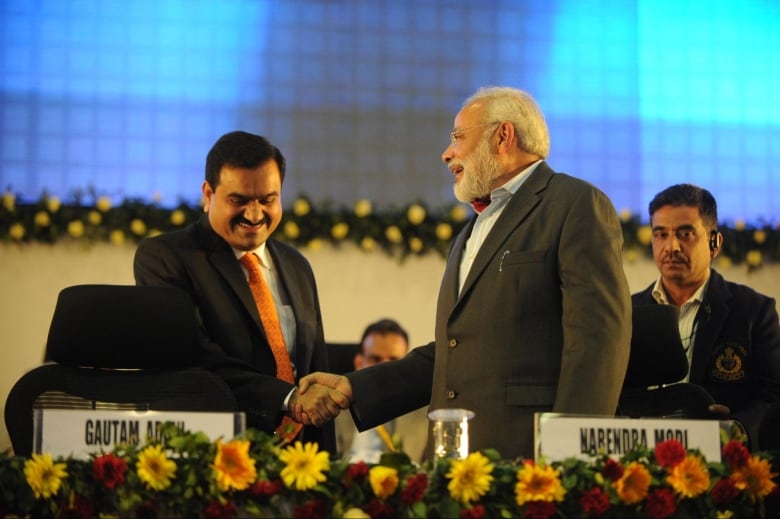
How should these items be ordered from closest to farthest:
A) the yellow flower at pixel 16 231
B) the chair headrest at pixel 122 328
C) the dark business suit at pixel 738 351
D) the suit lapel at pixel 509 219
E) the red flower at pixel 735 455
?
1. the red flower at pixel 735 455
2. the chair headrest at pixel 122 328
3. the suit lapel at pixel 509 219
4. the dark business suit at pixel 738 351
5. the yellow flower at pixel 16 231

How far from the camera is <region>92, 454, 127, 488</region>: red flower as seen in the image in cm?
233

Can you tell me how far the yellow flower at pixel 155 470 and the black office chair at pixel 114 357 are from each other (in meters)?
0.69

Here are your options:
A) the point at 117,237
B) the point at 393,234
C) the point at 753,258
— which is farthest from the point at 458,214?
the point at 117,237

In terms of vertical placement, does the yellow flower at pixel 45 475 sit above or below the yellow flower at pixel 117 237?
below

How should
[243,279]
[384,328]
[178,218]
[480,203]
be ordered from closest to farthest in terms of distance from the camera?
[480,203], [243,279], [384,328], [178,218]

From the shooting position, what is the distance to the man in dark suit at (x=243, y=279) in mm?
3539

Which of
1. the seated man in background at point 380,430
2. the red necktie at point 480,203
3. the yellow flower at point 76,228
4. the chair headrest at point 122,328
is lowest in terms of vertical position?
the seated man in background at point 380,430

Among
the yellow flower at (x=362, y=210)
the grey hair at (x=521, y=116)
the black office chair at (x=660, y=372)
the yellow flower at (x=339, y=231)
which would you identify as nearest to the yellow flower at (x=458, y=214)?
the yellow flower at (x=362, y=210)

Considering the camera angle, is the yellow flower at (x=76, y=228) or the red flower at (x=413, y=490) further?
the yellow flower at (x=76, y=228)

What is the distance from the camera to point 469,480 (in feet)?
7.64

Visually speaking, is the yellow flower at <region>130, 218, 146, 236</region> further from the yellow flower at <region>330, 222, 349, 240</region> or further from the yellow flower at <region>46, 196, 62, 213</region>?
the yellow flower at <region>330, 222, 349, 240</region>

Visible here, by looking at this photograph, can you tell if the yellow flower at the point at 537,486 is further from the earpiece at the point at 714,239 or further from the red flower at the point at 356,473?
the earpiece at the point at 714,239

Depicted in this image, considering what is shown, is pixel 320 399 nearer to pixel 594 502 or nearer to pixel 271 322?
pixel 271 322

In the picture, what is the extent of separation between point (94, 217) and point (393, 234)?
1.52 m
